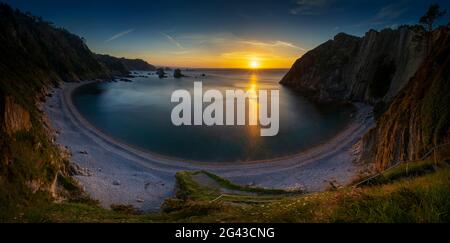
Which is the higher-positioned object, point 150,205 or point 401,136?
point 401,136

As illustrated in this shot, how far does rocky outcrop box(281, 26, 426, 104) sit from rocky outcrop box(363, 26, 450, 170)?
160ft

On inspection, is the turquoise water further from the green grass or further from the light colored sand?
the green grass

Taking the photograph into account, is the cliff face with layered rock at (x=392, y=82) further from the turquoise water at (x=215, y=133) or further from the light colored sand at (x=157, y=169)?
the turquoise water at (x=215, y=133)

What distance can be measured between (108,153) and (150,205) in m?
22.8

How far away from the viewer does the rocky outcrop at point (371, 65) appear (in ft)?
278

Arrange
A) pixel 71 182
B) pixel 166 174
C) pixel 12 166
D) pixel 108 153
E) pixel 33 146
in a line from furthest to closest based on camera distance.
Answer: pixel 108 153
pixel 166 174
pixel 71 182
pixel 33 146
pixel 12 166

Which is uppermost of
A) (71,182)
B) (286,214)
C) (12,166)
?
(286,214)

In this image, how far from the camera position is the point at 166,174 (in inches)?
1854

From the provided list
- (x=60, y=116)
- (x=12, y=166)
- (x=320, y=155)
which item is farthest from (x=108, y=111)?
(x=12, y=166)

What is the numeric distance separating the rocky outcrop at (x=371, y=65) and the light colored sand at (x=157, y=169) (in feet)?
105

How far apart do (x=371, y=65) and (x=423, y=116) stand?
87.5m

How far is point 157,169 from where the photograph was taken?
161 feet

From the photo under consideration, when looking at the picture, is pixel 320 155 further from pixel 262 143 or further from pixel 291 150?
pixel 262 143
